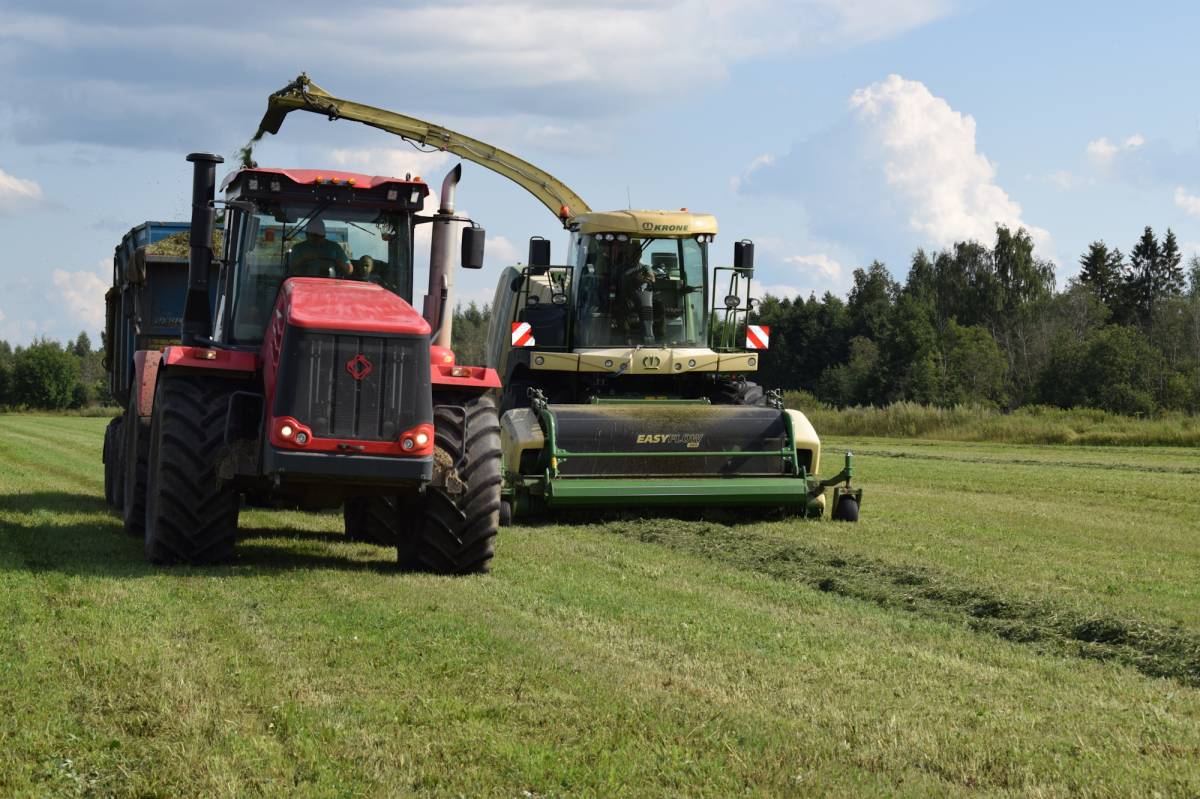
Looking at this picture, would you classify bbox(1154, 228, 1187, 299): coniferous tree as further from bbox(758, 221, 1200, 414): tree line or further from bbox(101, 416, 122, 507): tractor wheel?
bbox(101, 416, 122, 507): tractor wheel

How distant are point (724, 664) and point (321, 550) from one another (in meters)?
5.53

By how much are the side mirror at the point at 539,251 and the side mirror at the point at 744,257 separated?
224cm

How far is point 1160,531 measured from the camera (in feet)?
48.2

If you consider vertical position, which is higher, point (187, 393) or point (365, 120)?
point (365, 120)

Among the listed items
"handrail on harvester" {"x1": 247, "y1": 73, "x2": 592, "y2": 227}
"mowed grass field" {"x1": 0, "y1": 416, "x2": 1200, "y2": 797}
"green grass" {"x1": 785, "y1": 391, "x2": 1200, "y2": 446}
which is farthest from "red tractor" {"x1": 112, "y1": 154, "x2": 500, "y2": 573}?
"green grass" {"x1": 785, "y1": 391, "x2": 1200, "y2": 446}

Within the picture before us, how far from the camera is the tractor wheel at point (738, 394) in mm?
17484

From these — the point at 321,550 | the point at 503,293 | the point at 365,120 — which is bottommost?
the point at 321,550

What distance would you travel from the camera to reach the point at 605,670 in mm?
7074

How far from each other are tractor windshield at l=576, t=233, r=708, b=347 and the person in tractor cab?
242 inches

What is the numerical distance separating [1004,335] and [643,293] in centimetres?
6870

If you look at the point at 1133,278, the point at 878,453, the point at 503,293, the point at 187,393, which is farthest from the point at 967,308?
the point at 187,393

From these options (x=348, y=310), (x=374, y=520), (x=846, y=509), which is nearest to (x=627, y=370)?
(x=846, y=509)

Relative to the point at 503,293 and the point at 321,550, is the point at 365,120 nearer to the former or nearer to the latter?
the point at 503,293

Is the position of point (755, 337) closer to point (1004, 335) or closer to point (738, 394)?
point (738, 394)
